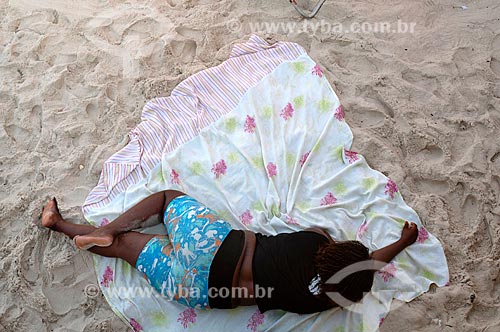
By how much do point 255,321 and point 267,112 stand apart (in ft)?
3.04

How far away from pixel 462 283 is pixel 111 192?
140cm

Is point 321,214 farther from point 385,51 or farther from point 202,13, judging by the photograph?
point 202,13

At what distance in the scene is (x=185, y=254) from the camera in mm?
2057

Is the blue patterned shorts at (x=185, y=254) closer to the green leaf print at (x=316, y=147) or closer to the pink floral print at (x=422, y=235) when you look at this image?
the green leaf print at (x=316, y=147)

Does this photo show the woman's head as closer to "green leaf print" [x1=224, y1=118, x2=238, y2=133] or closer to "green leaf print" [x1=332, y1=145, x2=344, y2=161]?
"green leaf print" [x1=332, y1=145, x2=344, y2=161]

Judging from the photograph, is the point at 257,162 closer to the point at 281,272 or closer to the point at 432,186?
the point at 281,272

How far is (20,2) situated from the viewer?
3.09 m

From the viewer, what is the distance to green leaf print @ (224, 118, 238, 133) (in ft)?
8.50

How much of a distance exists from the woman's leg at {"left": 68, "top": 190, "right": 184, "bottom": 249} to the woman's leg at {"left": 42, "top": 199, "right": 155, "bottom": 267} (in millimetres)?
35

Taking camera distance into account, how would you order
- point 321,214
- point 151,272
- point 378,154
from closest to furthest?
1. point 151,272
2. point 321,214
3. point 378,154

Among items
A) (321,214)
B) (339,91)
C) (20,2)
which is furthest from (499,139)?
(20,2)

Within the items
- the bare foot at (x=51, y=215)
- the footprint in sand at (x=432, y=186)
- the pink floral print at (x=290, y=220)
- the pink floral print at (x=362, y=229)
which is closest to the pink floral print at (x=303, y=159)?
the pink floral print at (x=290, y=220)

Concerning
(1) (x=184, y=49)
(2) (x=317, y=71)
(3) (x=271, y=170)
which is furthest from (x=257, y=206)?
(1) (x=184, y=49)

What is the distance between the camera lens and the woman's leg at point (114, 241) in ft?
7.18
